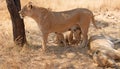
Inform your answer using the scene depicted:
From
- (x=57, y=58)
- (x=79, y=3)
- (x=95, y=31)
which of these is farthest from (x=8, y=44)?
(x=79, y=3)

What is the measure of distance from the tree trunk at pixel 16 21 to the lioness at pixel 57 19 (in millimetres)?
435

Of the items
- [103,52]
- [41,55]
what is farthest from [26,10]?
[103,52]

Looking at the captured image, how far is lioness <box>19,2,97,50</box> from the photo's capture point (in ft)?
25.8

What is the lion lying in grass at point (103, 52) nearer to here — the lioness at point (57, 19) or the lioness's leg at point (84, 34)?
the lioness's leg at point (84, 34)

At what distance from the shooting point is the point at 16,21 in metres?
8.10

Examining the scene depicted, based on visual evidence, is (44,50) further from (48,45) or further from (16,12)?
(16,12)

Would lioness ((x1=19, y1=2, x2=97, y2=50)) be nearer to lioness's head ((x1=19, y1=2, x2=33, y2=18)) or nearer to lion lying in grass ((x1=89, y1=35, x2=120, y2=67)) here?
lioness's head ((x1=19, y1=2, x2=33, y2=18))

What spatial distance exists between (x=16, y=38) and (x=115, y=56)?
235 cm

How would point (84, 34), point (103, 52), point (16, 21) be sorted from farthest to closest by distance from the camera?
1. point (84, 34)
2. point (16, 21)
3. point (103, 52)

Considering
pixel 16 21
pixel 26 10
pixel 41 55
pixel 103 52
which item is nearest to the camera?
pixel 103 52

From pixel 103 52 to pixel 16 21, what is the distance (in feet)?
7.20

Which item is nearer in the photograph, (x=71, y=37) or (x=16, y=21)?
(x=16, y=21)

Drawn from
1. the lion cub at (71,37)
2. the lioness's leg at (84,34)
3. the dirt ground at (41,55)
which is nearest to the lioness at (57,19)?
the lioness's leg at (84,34)

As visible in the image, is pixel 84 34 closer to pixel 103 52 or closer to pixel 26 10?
pixel 103 52
